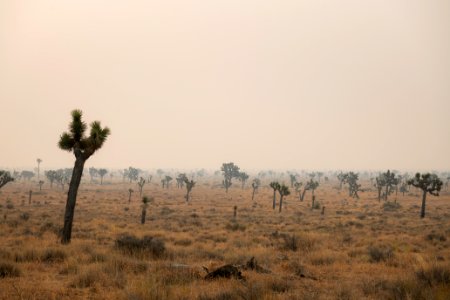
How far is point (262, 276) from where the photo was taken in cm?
1185

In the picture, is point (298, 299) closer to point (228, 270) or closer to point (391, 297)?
point (391, 297)

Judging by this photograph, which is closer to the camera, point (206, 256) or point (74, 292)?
point (74, 292)

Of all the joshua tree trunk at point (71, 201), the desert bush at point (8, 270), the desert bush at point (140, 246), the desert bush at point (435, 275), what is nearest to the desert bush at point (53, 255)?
the desert bush at point (140, 246)

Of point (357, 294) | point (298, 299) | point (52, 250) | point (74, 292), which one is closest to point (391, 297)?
point (357, 294)

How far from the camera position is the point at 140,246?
16156mm

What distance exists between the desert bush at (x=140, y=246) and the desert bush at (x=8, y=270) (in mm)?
4804

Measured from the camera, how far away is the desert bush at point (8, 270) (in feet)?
37.1

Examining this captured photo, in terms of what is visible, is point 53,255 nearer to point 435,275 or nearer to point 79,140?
point 79,140

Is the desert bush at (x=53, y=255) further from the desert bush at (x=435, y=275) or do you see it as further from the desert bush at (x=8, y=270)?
the desert bush at (x=435, y=275)

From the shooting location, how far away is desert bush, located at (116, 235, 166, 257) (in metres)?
15.9

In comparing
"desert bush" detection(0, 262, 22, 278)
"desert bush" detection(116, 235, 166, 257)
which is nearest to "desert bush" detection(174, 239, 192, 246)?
"desert bush" detection(116, 235, 166, 257)

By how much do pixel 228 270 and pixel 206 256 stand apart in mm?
4923

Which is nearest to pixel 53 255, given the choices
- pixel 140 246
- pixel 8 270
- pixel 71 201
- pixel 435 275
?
pixel 8 270

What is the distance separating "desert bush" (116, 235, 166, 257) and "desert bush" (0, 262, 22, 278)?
4.80m
